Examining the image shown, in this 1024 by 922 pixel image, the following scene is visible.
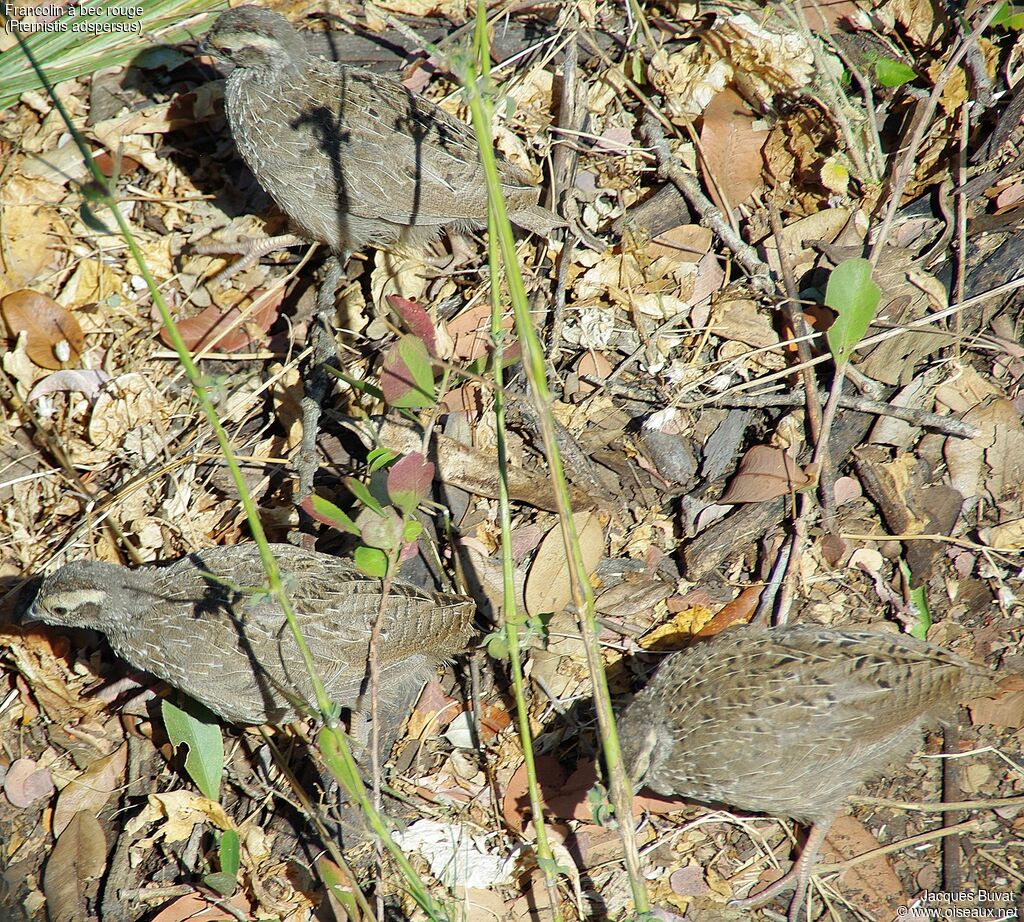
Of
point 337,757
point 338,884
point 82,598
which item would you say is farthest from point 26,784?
point 337,757

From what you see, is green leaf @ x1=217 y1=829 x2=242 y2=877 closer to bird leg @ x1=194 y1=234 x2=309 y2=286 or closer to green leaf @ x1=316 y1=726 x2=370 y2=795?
green leaf @ x1=316 y1=726 x2=370 y2=795

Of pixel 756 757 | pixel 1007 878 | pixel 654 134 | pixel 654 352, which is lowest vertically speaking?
pixel 1007 878

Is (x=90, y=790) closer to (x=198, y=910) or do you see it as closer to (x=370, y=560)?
(x=198, y=910)

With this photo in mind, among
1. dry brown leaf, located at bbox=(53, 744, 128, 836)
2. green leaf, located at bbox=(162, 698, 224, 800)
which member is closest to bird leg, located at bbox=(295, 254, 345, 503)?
green leaf, located at bbox=(162, 698, 224, 800)

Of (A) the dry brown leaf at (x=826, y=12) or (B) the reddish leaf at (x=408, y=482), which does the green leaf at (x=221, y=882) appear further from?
(A) the dry brown leaf at (x=826, y=12)

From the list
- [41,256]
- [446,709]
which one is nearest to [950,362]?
[446,709]

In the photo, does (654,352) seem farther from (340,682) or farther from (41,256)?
(41,256)

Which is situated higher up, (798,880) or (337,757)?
(337,757)
